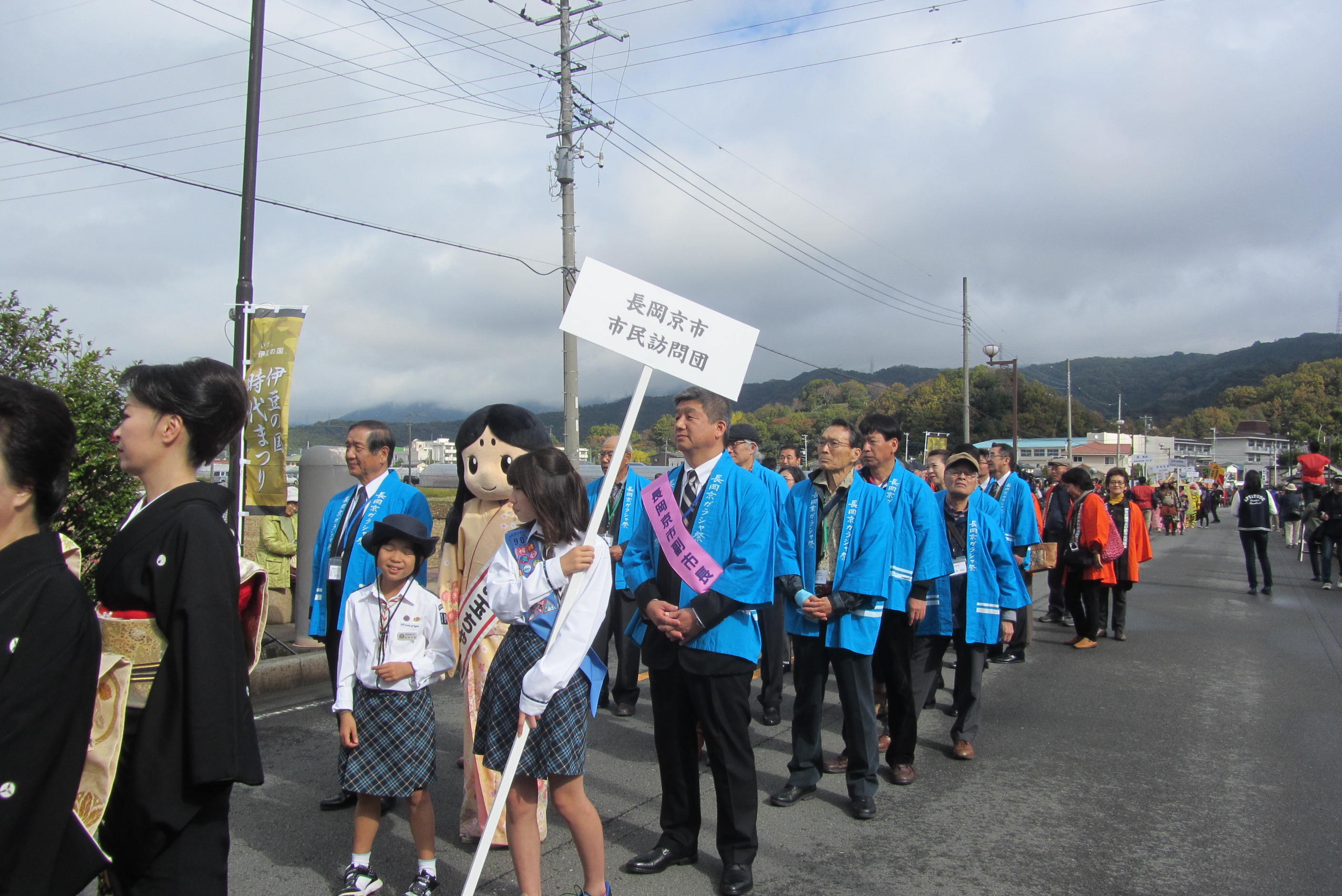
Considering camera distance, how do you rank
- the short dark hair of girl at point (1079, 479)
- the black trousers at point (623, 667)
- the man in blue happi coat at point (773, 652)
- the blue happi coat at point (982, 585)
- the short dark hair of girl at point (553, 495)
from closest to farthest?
1. the short dark hair of girl at point (553, 495)
2. the blue happi coat at point (982, 585)
3. the man in blue happi coat at point (773, 652)
4. the black trousers at point (623, 667)
5. the short dark hair of girl at point (1079, 479)

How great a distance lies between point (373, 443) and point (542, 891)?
231 centimetres

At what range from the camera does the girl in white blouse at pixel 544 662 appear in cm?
293

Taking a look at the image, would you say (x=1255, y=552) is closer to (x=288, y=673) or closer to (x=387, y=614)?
(x=288, y=673)

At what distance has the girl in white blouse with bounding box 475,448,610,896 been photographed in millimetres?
2932

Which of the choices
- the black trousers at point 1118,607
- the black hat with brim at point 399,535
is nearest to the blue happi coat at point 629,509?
the black hat with brim at point 399,535

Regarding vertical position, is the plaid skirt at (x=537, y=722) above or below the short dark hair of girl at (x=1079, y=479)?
below

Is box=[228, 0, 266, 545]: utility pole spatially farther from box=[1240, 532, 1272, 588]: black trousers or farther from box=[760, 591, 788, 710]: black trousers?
box=[1240, 532, 1272, 588]: black trousers

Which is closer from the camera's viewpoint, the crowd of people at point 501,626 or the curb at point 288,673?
the crowd of people at point 501,626

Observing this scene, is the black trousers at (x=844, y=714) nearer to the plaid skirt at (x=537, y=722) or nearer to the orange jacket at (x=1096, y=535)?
the plaid skirt at (x=537, y=722)

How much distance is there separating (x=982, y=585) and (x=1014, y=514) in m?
2.49

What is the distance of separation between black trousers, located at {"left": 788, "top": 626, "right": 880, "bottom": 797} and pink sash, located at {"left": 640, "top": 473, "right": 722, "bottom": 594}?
4.34 ft

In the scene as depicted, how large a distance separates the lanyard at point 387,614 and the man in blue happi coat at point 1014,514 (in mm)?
5318

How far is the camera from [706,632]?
352 centimetres

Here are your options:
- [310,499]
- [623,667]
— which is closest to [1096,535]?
[623,667]
